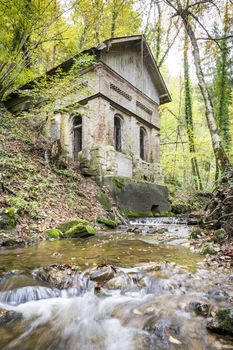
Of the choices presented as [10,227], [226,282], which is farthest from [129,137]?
[226,282]

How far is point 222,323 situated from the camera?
2002 millimetres

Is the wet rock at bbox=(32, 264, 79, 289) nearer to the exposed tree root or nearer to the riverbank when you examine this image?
the riverbank

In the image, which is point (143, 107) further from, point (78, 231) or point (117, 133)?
point (78, 231)

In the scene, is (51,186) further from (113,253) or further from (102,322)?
(102,322)

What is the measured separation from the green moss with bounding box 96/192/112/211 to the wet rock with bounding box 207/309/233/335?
8.38 meters

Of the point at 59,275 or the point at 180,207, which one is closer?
the point at 59,275

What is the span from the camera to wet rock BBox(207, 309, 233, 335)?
77.1 inches

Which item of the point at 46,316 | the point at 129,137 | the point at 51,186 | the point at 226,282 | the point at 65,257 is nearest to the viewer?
the point at 46,316

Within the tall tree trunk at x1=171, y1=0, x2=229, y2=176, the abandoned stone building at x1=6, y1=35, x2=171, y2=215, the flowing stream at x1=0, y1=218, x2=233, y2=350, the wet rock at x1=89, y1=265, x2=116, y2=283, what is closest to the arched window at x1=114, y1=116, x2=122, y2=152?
the abandoned stone building at x1=6, y1=35, x2=171, y2=215

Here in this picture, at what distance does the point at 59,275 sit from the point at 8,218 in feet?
11.1

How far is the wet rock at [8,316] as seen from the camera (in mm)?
2330

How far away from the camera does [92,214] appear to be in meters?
9.18

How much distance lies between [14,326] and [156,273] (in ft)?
6.03

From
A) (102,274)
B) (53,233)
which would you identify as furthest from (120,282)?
(53,233)
